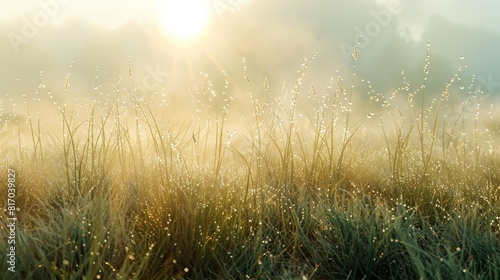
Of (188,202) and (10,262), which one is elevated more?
(188,202)

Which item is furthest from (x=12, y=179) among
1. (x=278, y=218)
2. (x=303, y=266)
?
(x=303, y=266)

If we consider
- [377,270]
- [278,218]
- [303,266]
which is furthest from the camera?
[278,218]

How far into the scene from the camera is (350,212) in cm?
276

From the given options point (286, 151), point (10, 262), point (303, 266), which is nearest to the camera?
point (10, 262)

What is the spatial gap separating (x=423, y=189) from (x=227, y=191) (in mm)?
1339

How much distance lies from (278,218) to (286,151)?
0.69m

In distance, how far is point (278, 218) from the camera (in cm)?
297

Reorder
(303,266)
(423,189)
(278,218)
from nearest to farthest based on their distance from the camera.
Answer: (303,266) → (278,218) → (423,189)

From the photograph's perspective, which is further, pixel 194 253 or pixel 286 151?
pixel 286 151

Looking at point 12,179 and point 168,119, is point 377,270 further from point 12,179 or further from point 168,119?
point 12,179

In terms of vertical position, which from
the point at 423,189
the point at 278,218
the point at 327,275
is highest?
the point at 423,189

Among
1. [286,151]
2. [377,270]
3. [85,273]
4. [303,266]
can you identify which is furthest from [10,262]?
[286,151]

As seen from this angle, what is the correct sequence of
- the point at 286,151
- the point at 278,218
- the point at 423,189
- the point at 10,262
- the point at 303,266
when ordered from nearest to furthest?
the point at 10,262 → the point at 303,266 → the point at 278,218 → the point at 423,189 → the point at 286,151

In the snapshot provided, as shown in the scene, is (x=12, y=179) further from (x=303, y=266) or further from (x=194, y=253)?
(x=303, y=266)
